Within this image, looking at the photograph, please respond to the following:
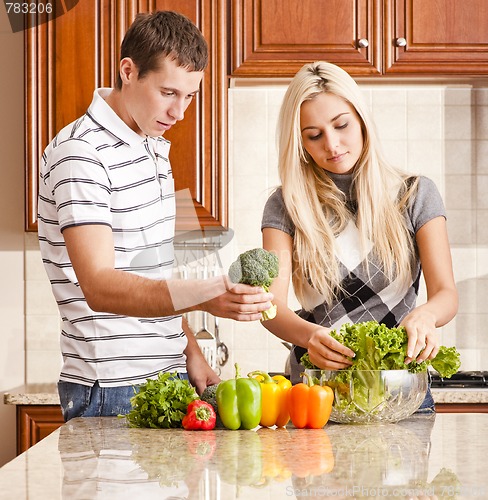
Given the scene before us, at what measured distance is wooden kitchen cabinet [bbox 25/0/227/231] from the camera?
120 inches

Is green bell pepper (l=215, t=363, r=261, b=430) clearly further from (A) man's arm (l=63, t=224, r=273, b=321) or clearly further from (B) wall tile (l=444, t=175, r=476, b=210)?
(B) wall tile (l=444, t=175, r=476, b=210)

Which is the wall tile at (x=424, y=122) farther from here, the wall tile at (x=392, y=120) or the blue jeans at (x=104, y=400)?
the blue jeans at (x=104, y=400)

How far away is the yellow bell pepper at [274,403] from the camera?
158 centimetres

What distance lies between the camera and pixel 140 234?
1.82 meters

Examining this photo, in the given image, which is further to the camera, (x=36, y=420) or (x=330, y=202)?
(x=36, y=420)

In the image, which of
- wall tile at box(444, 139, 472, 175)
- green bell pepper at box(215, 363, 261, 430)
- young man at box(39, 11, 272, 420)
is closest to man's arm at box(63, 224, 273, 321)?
young man at box(39, 11, 272, 420)

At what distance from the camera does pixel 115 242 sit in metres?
1.79

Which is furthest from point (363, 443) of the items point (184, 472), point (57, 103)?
point (57, 103)

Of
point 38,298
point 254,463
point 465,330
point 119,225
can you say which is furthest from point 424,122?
point 254,463

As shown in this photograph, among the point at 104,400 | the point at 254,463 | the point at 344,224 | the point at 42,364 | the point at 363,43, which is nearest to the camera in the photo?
the point at 254,463

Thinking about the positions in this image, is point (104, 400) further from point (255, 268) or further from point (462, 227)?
point (462, 227)

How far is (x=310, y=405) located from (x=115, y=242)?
1.80ft

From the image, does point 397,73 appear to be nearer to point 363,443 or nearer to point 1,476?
point 363,443

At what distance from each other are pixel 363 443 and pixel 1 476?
1.94ft
